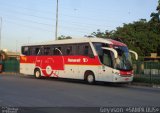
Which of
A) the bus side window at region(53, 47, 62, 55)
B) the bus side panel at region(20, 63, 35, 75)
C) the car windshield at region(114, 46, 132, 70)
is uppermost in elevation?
the bus side window at region(53, 47, 62, 55)

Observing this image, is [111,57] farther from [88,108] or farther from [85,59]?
[88,108]

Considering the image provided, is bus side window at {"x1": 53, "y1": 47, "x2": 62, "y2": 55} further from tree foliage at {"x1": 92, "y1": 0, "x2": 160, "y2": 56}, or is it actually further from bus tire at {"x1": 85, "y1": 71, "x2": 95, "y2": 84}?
tree foliage at {"x1": 92, "y1": 0, "x2": 160, "y2": 56}

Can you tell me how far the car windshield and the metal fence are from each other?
3.89m

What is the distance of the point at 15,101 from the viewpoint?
15000mm

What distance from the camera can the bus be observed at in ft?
82.9

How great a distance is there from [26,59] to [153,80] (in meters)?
12.4

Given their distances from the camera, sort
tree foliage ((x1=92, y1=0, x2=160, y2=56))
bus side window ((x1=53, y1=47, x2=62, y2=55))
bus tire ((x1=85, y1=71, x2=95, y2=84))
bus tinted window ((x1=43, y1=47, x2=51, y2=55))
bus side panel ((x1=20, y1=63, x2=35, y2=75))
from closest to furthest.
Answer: bus tire ((x1=85, y1=71, x2=95, y2=84)), bus side window ((x1=53, y1=47, x2=62, y2=55)), bus tinted window ((x1=43, y1=47, x2=51, y2=55)), bus side panel ((x1=20, y1=63, x2=35, y2=75)), tree foliage ((x1=92, y1=0, x2=160, y2=56))

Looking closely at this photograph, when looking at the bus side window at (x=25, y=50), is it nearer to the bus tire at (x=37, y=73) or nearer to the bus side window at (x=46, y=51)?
the bus tire at (x=37, y=73)

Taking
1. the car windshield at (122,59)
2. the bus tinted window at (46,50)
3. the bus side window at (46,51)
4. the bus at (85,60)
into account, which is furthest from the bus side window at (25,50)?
the car windshield at (122,59)

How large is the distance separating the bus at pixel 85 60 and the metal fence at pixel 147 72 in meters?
2.43

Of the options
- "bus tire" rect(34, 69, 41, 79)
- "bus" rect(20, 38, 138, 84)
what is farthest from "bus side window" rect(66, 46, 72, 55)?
"bus tire" rect(34, 69, 41, 79)

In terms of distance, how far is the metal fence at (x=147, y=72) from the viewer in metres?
29.0

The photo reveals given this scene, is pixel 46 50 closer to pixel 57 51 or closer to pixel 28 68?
pixel 57 51

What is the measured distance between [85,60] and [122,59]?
9.85 ft
